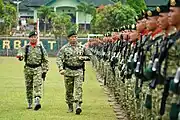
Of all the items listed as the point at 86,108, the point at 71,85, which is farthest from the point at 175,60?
the point at 86,108

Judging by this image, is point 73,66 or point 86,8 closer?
point 73,66

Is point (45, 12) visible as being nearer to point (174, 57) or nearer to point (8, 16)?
point (8, 16)

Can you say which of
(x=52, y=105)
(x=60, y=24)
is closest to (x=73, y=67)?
(x=52, y=105)

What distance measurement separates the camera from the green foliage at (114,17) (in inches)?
1735

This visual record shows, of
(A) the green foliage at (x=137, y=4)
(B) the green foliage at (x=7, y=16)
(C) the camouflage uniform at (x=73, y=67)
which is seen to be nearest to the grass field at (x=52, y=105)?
(C) the camouflage uniform at (x=73, y=67)

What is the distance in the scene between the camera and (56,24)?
60.1 meters

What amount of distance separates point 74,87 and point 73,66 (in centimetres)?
47

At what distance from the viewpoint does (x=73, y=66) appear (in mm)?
13258

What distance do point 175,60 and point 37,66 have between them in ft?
23.8

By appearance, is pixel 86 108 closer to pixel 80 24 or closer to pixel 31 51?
pixel 31 51

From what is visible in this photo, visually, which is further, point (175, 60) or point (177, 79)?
point (175, 60)

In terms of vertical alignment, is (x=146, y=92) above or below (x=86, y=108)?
above

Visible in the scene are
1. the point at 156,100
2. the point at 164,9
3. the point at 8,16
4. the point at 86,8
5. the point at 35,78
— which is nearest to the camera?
the point at 156,100

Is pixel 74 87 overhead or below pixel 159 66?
below
